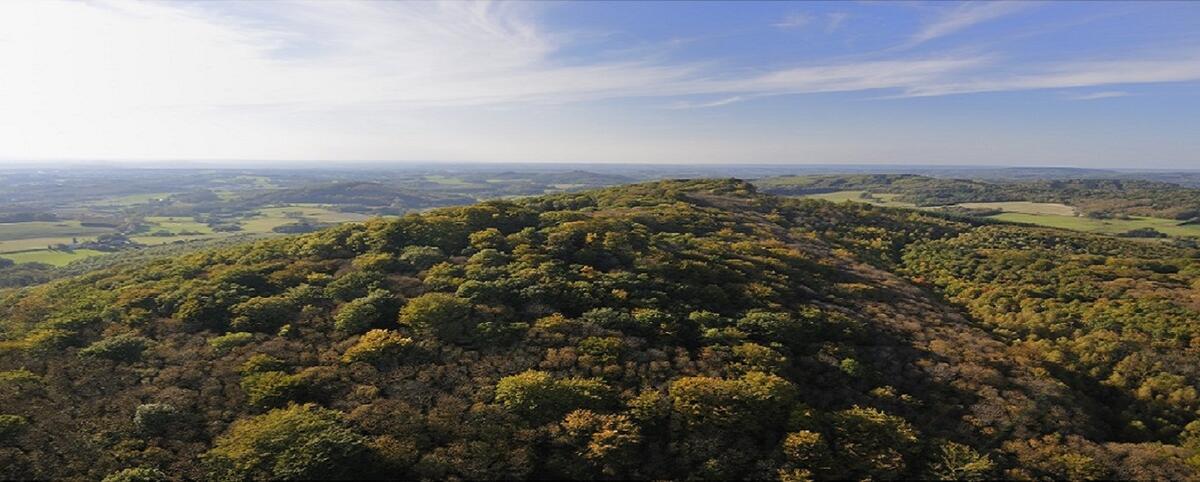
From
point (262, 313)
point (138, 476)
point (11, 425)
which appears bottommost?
point (138, 476)

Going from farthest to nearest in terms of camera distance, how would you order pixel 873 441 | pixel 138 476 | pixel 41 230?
pixel 41 230, pixel 873 441, pixel 138 476

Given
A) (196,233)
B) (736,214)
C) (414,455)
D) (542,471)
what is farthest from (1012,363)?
(196,233)

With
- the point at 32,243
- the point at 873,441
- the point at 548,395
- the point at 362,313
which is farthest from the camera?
the point at 32,243

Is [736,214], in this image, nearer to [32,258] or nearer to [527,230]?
[527,230]

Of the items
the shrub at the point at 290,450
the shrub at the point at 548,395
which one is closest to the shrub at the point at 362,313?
the shrub at the point at 290,450

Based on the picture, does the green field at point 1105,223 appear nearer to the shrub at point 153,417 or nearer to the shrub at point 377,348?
the shrub at point 377,348

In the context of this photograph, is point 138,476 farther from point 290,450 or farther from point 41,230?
point 41,230

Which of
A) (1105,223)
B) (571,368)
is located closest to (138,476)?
(571,368)
